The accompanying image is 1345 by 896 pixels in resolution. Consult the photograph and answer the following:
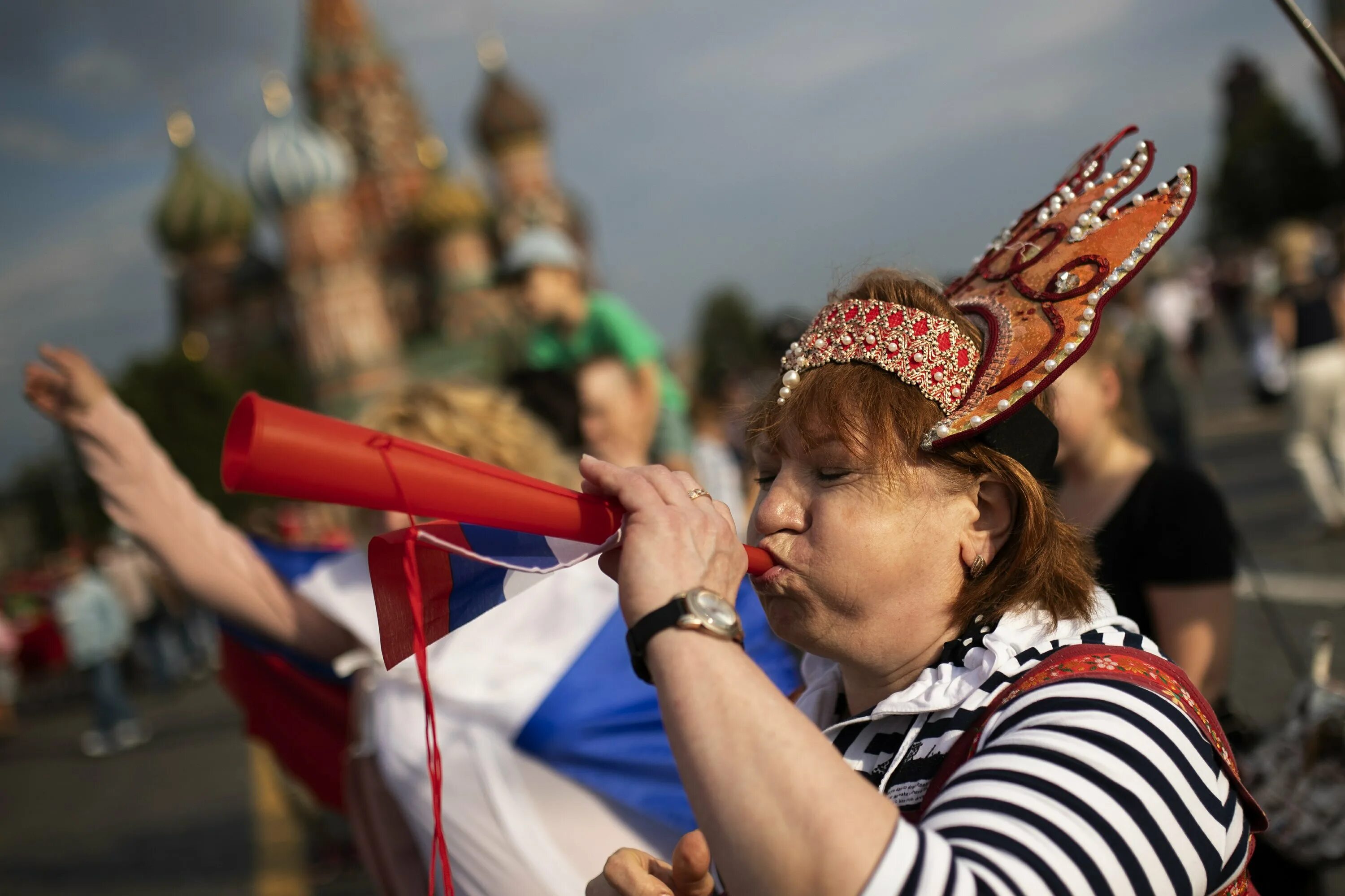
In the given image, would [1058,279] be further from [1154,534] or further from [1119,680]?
[1154,534]

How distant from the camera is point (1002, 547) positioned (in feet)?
5.32

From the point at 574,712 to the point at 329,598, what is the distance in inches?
32.3

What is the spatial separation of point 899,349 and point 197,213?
63668 millimetres

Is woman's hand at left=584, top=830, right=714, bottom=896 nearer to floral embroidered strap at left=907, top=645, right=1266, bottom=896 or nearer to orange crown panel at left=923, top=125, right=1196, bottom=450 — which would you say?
floral embroidered strap at left=907, top=645, right=1266, bottom=896

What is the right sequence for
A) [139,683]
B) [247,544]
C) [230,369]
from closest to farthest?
[247,544] → [139,683] → [230,369]

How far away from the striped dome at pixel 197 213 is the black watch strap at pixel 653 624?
6329 cm

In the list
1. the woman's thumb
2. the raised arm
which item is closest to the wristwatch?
the woman's thumb

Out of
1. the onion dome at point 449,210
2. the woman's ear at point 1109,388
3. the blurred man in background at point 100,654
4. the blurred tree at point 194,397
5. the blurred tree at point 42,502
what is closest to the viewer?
the woman's ear at point 1109,388

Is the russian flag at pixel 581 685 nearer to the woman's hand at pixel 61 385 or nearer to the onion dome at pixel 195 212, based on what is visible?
the woman's hand at pixel 61 385

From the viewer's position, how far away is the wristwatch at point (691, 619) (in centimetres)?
127

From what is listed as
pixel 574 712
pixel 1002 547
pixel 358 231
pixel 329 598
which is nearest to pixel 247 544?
pixel 329 598

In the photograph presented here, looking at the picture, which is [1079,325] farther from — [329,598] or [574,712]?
[329,598]

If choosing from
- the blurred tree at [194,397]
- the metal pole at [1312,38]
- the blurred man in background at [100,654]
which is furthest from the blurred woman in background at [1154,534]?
the blurred tree at [194,397]

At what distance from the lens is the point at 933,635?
5.22 feet
